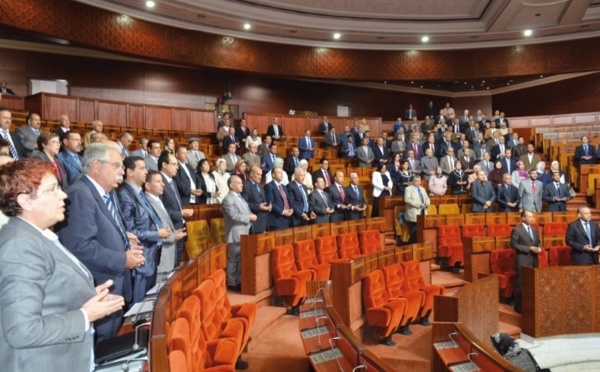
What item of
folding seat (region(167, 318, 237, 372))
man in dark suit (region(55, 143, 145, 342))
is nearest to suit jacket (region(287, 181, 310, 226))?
folding seat (region(167, 318, 237, 372))

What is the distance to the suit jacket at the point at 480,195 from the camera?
5.43m

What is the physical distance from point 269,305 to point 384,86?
9286 mm

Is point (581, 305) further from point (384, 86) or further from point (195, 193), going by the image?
point (384, 86)

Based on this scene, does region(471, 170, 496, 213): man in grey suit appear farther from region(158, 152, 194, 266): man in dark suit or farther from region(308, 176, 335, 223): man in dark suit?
region(158, 152, 194, 266): man in dark suit

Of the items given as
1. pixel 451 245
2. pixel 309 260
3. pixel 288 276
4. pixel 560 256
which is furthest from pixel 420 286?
pixel 560 256

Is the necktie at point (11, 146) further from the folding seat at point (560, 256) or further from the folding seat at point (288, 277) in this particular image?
the folding seat at point (560, 256)

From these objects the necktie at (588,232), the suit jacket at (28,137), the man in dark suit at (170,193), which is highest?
the suit jacket at (28,137)

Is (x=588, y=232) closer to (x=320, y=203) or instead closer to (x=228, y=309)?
(x=320, y=203)

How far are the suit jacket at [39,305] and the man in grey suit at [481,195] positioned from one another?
5.01m

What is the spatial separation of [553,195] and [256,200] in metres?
3.59

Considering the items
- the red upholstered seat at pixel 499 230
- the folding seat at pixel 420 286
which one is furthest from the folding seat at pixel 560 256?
the folding seat at pixel 420 286

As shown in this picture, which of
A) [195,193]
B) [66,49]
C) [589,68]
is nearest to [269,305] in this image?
[195,193]

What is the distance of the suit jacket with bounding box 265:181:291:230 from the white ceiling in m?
4.68

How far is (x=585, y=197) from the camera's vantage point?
6512 mm
